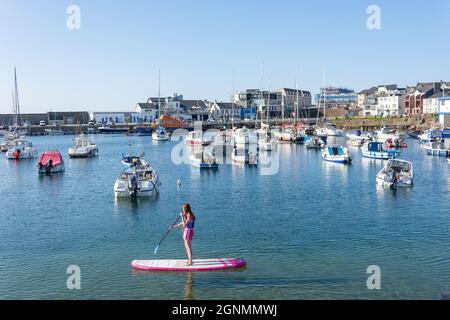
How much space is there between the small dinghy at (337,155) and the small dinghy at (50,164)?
29261mm

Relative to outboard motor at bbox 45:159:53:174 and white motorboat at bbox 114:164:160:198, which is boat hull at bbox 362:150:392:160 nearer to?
white motorboat at bbox 114:164:160:198

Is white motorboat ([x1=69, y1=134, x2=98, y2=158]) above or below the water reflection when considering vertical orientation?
above

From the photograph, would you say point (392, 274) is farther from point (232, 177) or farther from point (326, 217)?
point (232, 177)

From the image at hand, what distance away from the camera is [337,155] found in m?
59.1

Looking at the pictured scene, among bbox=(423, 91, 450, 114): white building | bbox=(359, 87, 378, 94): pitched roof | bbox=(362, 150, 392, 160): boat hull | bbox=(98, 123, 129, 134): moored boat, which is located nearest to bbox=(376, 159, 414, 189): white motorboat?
bbox=(362, 150, 392, 160): boat hull

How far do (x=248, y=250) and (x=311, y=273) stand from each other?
12.7 ft

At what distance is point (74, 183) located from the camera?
4562 cm

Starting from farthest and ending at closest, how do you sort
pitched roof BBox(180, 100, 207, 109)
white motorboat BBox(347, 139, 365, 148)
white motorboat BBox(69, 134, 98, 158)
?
pitched roof BBox(180, 100, 207, 109) → white motorboat BBox(347, 139, 365, 148) → white motorboat BBox(69, 134, 98, 158)

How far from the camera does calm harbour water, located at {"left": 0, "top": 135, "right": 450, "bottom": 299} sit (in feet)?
60.0

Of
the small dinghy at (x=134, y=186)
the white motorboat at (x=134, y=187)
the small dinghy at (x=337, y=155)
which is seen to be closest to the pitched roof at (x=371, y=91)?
the small dinghy at (x=337, y=155)

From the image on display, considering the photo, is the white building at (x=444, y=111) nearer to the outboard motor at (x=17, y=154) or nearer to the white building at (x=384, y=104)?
the white building at (x=384, y=104)

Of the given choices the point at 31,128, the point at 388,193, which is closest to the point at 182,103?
the point at 31,128

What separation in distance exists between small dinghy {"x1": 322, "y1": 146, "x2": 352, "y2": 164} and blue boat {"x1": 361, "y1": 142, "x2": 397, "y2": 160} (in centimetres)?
499

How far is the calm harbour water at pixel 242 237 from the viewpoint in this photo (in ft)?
60.0
